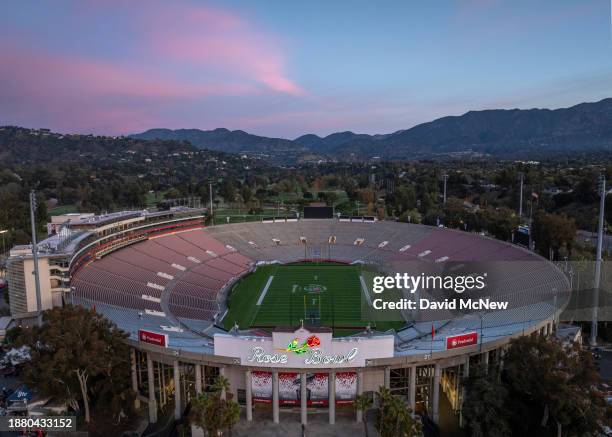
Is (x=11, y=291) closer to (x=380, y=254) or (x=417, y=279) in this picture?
(x=417, y=279)

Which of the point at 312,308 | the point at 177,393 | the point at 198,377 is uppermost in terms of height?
the point at 198,377

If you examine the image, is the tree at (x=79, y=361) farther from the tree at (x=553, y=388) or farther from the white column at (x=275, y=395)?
the tree at (x=553, y=388)

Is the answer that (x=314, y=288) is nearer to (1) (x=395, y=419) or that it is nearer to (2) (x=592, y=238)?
(1) (x=395, y=419)

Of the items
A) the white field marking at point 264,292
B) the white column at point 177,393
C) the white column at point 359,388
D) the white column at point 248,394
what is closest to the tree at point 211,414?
the white column at point 248,394

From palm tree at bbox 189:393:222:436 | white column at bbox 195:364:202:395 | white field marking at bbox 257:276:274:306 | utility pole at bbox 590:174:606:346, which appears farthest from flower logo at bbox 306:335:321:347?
utility pole at bbox 590:174:606:346

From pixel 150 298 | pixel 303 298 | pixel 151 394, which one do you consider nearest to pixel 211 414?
pixel 151 394

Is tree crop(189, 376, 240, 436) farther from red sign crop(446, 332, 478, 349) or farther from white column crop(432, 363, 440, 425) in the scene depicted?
red sign crop(446, 332, 478, 349)
